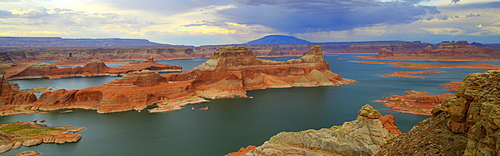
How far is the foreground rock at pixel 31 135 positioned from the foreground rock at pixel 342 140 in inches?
960

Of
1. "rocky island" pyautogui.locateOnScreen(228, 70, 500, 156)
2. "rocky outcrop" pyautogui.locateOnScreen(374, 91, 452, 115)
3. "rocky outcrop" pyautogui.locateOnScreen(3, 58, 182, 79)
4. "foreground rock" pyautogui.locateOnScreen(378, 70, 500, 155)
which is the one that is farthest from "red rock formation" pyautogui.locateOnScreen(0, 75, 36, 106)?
"rocky outcrop" pyautogui.locateOnScreen(374, 91, 452, 115)

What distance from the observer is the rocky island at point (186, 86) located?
52.2 meters

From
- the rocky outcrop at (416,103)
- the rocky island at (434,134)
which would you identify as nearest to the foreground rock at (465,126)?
the rocky island at (434,134)

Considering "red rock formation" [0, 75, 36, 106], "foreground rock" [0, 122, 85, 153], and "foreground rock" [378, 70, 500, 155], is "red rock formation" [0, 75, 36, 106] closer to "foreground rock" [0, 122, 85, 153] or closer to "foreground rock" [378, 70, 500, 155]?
"foreground rock" [0, 122, 85, 153]

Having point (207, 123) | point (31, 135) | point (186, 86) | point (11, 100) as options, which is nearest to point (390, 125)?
point (207, 123)

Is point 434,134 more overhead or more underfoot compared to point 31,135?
more overhead

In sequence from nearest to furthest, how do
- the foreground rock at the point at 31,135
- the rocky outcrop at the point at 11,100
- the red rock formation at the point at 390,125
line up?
the red rock formation at the point at 390,125
the foreground rock at the point at 31,135
the rocky outcrop at the point at 11,100

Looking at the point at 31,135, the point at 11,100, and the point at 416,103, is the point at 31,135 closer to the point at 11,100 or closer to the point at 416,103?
the point at 11,100

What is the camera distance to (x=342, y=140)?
24.1 m

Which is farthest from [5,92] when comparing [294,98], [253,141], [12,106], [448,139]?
[448,139]

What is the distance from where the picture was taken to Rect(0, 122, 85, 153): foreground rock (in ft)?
109

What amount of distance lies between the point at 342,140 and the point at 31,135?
3555 centimetres

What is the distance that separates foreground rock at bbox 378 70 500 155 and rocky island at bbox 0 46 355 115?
139 feet

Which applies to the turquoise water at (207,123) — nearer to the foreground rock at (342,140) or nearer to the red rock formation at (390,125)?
the foreground rock at (342,140)
